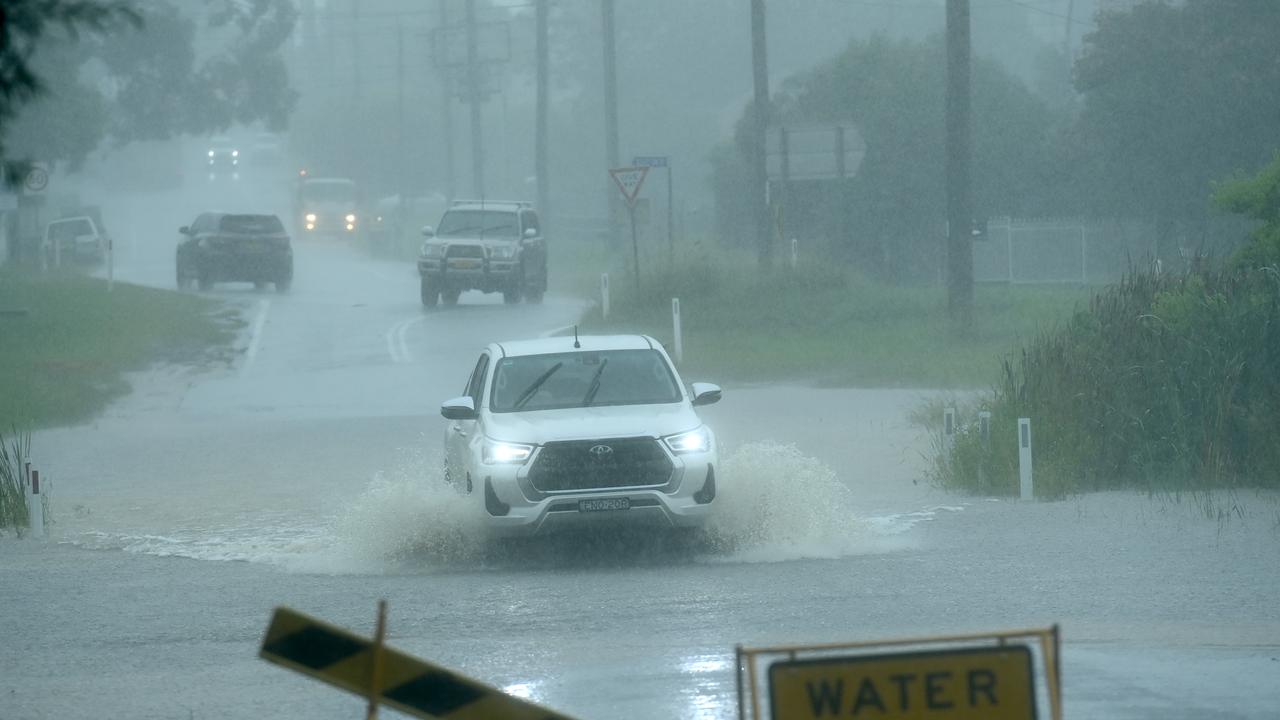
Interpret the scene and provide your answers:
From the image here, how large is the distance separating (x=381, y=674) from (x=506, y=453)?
760 centimetres

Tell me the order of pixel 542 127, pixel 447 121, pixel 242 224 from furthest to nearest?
pixel 447 121, pixel 542 127, pixel 242 224

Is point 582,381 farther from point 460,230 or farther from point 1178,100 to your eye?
point 1178,100

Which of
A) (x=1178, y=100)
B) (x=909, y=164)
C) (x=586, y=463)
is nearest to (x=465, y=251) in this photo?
(x=909, y=164)

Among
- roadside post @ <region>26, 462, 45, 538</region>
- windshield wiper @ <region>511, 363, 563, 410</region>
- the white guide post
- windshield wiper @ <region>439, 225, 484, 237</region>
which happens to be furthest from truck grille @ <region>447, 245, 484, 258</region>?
windshield wiper @ <region>511, 363, 563, 410</region>

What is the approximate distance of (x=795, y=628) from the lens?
9875 millimetres

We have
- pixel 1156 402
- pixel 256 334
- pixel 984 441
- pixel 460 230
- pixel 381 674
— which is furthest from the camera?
pixel 460 230

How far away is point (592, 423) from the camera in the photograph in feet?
41.3

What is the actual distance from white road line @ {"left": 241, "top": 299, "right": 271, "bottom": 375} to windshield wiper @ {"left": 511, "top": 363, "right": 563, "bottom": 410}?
1674cm

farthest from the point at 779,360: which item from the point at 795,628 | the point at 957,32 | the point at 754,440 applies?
the point at 795,628

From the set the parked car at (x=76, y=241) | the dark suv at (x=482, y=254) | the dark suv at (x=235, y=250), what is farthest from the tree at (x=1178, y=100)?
the parked car at (x=76, y=241)

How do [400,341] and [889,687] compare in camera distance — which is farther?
[400,341]

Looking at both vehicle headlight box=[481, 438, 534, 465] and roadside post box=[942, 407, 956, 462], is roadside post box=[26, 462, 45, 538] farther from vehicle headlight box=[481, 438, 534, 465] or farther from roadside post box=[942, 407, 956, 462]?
roadside post box=[942, 407, 956, 462]

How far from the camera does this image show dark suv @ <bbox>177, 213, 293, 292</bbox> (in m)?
Answer: 43.1

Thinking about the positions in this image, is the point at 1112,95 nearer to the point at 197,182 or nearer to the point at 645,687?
the point at 645,687
